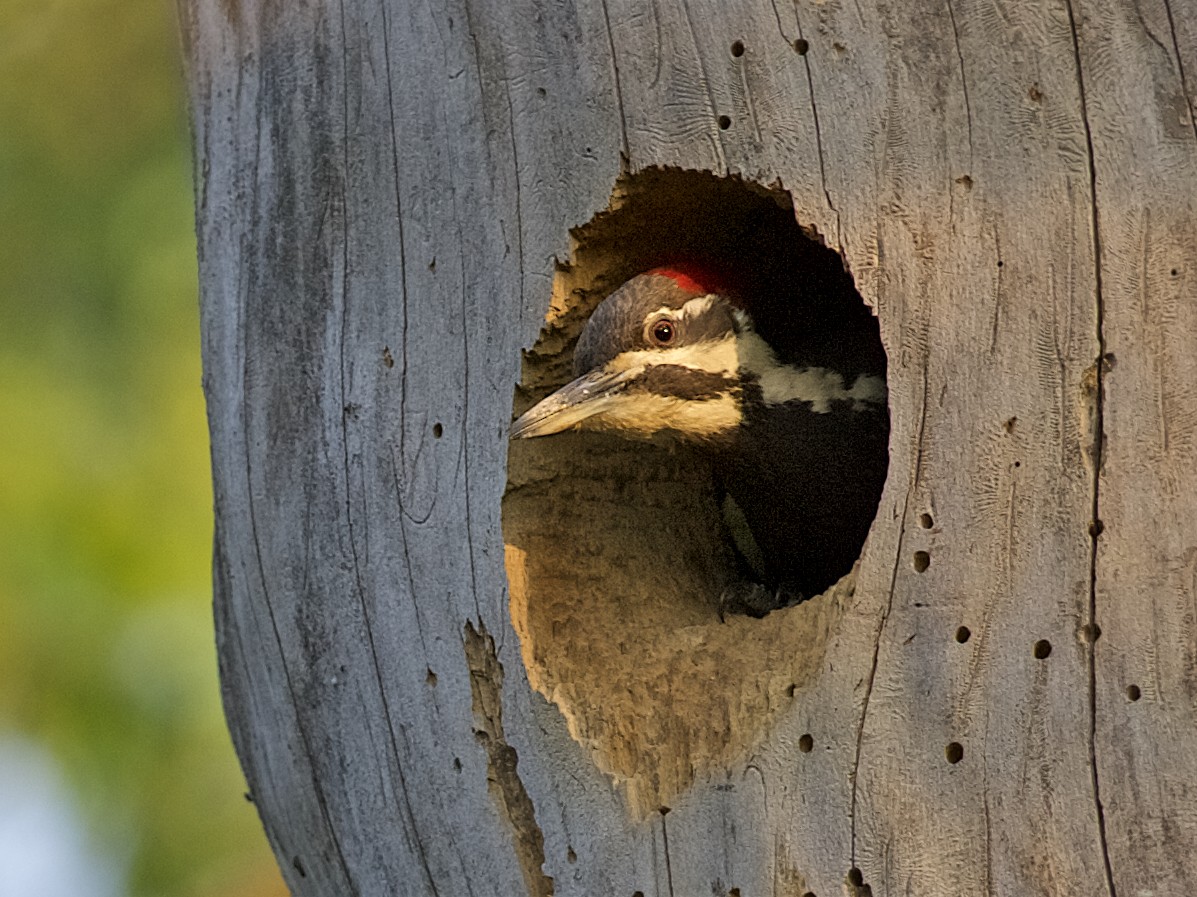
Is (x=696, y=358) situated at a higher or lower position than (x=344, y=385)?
lower

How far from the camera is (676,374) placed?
3.63m

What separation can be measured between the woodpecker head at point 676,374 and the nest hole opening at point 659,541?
0.06 meters

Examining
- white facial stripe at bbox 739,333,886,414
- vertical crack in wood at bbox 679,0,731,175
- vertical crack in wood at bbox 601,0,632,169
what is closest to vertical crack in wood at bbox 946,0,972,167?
vertical crack in wood at bbox 679,0,731,175

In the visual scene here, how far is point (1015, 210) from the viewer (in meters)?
2.63

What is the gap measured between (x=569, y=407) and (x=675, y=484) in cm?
89

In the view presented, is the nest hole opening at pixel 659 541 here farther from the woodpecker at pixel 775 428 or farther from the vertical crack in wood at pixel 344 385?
the vertical crack in wood at pixel 344 385

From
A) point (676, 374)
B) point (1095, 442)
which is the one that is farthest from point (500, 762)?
point (1095, 442)

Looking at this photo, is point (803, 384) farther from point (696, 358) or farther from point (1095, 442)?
point (1095, 442)

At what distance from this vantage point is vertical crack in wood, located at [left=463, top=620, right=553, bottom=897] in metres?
3.16

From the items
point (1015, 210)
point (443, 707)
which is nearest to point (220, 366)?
point (443, 707)

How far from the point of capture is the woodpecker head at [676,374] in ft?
10.8

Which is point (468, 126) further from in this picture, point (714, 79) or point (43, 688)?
point (43, 688)

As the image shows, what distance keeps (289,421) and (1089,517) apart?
1.85m

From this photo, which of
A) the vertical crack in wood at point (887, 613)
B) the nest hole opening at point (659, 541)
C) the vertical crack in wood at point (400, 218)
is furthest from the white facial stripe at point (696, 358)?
the vertical crack in wood at point (887, 613)
